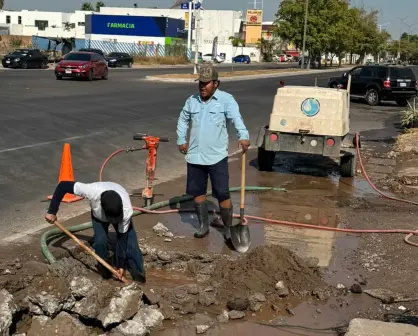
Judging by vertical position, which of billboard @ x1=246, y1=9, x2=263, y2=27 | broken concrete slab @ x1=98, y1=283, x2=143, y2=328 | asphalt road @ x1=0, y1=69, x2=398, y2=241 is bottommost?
asphalt road @ x1=0, y1=69, x2=398, y2=241

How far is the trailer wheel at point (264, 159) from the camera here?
1134 centimetres

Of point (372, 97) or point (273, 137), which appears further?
point (372, 97)

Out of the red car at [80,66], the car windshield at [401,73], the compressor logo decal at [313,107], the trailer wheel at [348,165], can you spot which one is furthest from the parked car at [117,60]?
the compressor logo decal at [313,107]

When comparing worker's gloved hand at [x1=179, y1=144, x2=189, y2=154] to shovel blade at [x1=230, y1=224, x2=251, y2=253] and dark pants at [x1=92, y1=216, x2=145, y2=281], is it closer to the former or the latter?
shovel blade at [x1=230, y1=224, x2=251, y2=253]

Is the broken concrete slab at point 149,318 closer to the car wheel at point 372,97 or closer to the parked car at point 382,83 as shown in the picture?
the parked car at point 382,83

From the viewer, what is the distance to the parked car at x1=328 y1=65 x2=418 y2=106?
1144 inches

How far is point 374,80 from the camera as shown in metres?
29.6

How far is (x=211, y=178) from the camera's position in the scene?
6871 mm

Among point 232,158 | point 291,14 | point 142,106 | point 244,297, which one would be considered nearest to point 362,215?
point 244,297

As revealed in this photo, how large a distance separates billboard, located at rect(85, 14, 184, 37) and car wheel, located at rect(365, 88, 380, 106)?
61277mm

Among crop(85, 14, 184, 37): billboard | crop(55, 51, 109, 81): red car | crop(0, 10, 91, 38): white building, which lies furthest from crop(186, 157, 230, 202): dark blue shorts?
crop(0, 10, 91, 38): white building

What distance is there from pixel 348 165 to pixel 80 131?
22.2 ft

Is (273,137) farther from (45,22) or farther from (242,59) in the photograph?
(45,22)

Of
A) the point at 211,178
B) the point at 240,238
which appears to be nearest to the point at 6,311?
the point at 240,238
